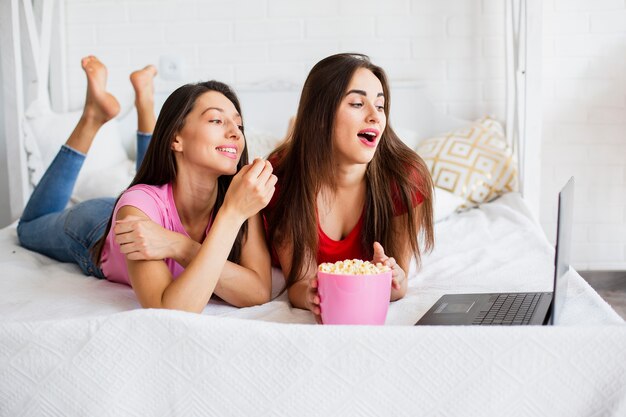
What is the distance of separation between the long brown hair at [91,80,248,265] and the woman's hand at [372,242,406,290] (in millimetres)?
306

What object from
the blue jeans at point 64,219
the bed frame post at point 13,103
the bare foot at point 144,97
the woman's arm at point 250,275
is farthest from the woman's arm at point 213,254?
the bed frame post at point 13,103

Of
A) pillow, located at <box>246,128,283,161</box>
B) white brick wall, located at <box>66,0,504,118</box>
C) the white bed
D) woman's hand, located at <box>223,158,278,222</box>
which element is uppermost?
white brick wall, located at <box>66,0,504,118</box>

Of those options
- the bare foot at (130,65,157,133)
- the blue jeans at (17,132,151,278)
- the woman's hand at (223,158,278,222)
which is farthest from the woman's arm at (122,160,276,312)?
the bare foot at (130,65,157,133)

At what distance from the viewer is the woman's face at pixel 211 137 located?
4.69ft

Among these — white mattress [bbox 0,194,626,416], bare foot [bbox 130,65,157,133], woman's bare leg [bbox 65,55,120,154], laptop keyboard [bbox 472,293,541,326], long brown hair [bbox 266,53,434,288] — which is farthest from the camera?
bare foot [bbox 130,65,157,133]

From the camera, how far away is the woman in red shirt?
4.81 feet

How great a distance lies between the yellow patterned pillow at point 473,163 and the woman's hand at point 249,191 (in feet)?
4.36

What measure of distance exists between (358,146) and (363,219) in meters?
0.18

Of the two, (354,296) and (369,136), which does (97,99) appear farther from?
(354,296)

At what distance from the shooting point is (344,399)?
960mm

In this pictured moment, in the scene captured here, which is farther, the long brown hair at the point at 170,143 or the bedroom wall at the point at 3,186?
the bedroom wall at the point at 3,186

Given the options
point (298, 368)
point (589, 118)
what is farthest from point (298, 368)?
point (589, 118)

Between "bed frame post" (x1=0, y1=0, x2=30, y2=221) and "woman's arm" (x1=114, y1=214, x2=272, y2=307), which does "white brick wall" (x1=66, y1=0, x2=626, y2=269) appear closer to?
"bed frame post" (x1=0, y1=0, x2=30, y2=221)

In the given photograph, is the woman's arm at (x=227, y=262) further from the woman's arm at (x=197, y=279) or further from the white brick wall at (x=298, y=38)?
the white brick wall at (x=298, y=38)
